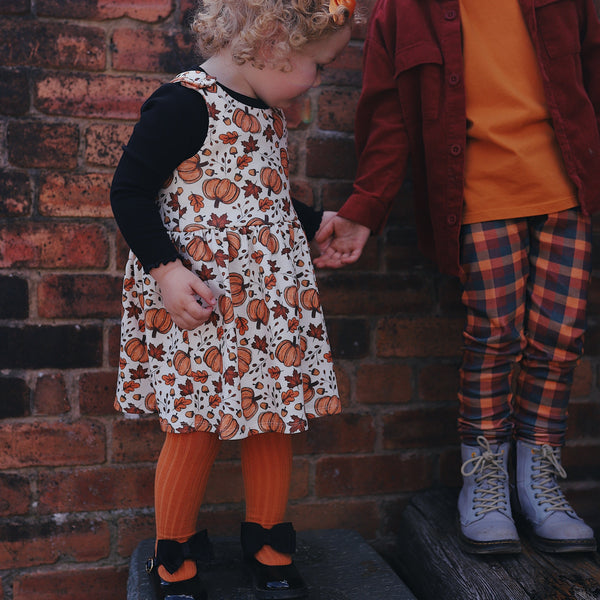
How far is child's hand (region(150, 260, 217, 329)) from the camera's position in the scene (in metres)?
1.04

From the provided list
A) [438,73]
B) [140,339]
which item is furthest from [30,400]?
[438,73]

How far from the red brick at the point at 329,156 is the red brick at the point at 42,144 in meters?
0.49

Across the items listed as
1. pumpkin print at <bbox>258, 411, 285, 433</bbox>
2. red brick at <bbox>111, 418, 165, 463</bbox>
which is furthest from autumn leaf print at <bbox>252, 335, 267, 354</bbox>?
red brick at <bbox>111, 418, 165, 463</bbox>

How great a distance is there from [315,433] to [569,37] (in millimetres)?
951

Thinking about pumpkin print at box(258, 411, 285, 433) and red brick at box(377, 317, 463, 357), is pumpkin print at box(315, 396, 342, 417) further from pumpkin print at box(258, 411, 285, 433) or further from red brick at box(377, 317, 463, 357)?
red brick at box(377, 317, 463, 357)

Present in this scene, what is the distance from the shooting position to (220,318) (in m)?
1.09

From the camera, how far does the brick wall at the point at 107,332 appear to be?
1314 millimetres

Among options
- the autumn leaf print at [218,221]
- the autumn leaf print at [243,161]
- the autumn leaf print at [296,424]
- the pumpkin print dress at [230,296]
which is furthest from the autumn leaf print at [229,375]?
the autumn leaf print at [243,161]

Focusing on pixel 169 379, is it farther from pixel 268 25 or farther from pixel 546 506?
Answer: pixel 546 506

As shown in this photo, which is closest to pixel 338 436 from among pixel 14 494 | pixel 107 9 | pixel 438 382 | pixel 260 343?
pixel 438 382

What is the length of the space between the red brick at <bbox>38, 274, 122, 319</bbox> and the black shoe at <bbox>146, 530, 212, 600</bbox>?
0.49 m

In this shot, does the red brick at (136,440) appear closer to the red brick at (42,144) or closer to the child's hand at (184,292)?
the child's hand at (184,292)

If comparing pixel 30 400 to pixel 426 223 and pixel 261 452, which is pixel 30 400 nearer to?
pixel 261 452

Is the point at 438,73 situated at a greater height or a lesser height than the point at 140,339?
greater
